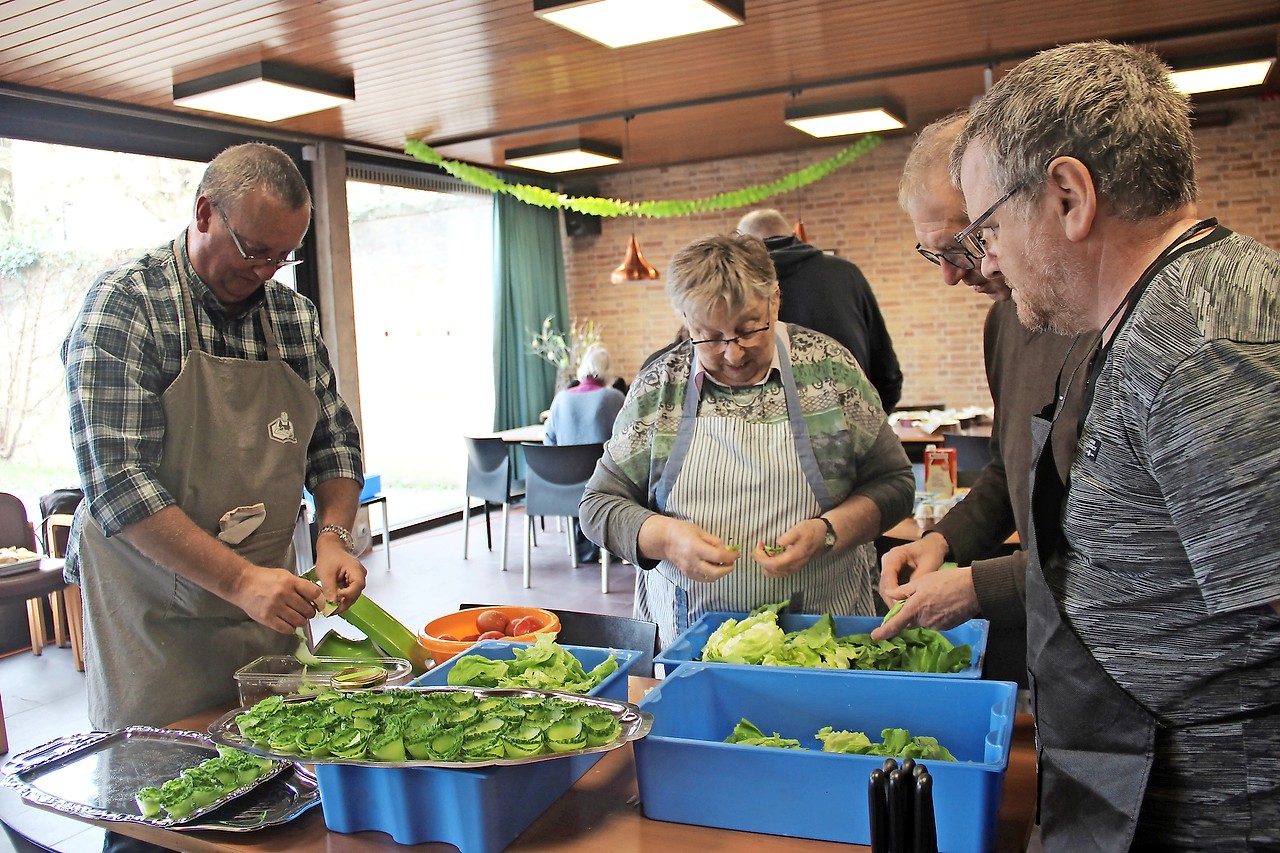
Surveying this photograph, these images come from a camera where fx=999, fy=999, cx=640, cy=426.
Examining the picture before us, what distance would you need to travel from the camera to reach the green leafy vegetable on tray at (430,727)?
1407 mm

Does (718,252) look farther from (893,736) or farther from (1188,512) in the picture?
(1188,512)

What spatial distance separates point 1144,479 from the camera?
0.99m

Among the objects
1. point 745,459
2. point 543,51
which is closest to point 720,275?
point 745,459

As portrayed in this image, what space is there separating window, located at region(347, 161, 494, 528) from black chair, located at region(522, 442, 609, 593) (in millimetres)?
2442

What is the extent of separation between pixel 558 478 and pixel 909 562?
469cm

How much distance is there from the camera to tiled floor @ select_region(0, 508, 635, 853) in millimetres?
4258

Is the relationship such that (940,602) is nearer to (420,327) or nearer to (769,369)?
(769,369)

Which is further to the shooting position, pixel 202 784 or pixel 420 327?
pixel 420 327

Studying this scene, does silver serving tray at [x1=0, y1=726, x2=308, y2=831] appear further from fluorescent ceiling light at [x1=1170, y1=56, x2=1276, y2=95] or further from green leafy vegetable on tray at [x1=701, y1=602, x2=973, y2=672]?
fluorescent ceiling light at [x1=1170, y1=56, x2=1276, y2=95]

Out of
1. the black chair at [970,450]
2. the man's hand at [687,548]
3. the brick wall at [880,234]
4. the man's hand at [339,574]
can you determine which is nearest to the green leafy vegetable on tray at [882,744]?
the man's hand at [687,548]

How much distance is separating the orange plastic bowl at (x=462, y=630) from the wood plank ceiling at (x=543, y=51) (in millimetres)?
3604

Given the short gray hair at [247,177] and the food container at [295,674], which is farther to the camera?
the short gray hair at [247,177]

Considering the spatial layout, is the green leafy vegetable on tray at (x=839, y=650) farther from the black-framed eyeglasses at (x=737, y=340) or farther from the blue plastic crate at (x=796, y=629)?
the black-framed eyeglasses at (x=737, y=340)

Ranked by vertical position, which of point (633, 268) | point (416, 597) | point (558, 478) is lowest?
point (416, 597)
